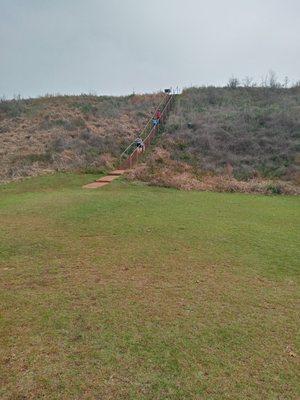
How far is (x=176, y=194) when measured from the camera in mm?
13961

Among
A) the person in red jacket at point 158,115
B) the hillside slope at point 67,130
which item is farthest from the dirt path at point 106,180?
the person in red jacket at point 158,115

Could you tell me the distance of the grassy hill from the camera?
59.8 feet

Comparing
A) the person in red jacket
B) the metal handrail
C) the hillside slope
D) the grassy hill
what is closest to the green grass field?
the grassy hill

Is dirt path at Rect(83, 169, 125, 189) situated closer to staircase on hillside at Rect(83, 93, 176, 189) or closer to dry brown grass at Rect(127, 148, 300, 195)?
staircase on hillside at Rect(83, 93, 176, 189)

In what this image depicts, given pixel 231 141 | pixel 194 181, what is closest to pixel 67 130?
pixel 231 141

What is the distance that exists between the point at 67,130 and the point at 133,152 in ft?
24.1

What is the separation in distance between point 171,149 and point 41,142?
7.87 m

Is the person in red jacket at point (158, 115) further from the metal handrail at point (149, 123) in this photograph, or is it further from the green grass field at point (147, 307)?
the green grass field at point (147, 307)

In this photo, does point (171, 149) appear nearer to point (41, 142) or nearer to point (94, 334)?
point (41, 142)

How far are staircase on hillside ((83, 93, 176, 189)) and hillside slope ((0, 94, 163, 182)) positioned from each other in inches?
22.6

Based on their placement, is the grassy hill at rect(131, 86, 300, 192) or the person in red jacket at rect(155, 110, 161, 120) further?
the person in red jacket at rect(155, 110, 161, 120)

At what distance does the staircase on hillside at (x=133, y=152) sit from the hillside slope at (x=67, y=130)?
57cm

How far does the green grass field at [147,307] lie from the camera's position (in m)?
3.53

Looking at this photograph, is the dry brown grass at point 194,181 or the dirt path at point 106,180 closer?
the dry brown grass at point 194,181
